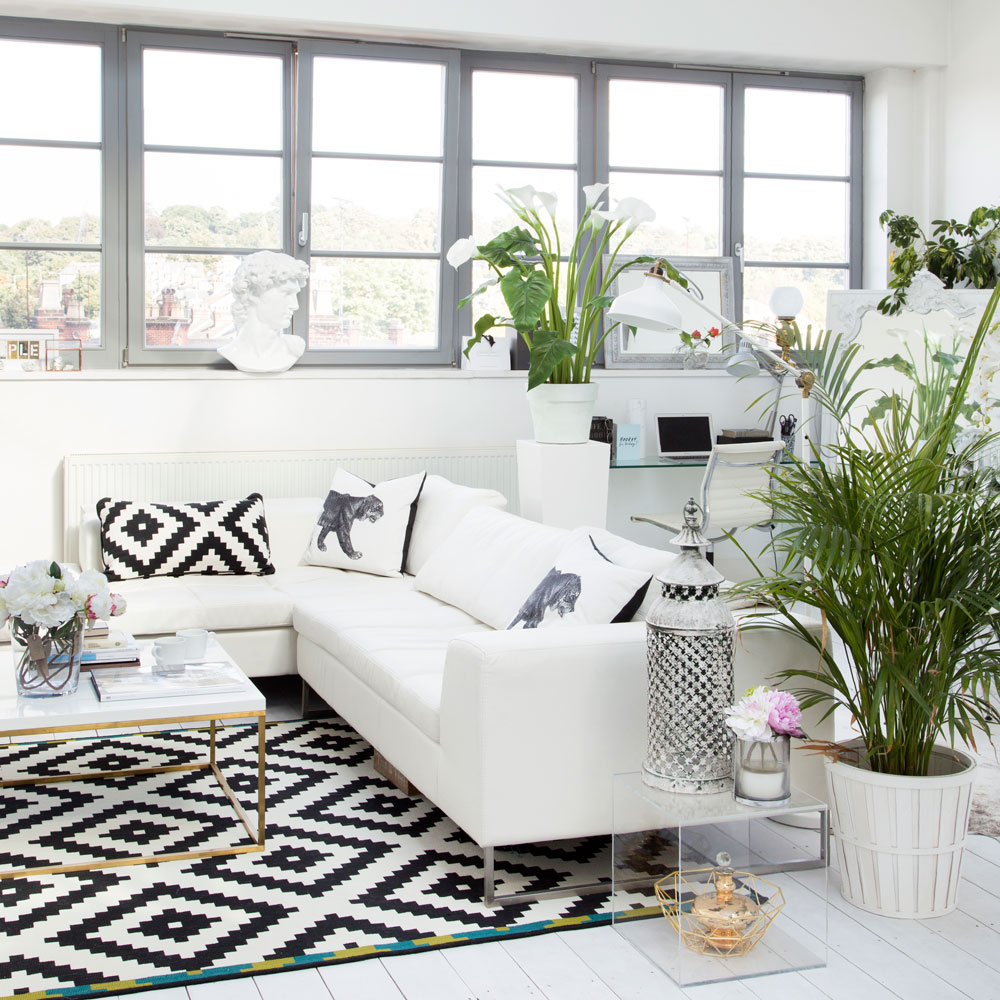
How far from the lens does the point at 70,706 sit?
3.20 metres

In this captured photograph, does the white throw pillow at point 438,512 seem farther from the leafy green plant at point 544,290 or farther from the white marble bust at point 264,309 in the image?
the white marble bust at point 264,309

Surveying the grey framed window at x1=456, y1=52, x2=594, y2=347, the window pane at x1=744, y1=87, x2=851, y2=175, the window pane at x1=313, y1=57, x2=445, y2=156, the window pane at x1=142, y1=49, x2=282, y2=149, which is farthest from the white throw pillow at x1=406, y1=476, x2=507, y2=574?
the window pane at x1=744, y1=87, x2=851, y2=175

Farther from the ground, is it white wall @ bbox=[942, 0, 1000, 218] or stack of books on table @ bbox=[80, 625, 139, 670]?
white wall @ bbox=[942, 0, 1000, 218]

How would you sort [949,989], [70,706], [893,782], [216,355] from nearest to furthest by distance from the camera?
[949,989]
[893,782]
[70,706]
[216,355]

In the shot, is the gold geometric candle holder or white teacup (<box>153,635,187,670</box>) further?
white teacup (<box>153,635,187,670</box>)

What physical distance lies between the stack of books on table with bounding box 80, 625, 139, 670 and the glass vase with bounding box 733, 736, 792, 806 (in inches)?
70.8

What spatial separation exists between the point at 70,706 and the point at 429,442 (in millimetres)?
2918

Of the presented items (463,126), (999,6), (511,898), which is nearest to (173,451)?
(463,126)

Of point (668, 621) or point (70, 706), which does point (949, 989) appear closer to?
point (668, 621)

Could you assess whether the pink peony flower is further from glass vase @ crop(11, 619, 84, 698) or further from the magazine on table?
glass vase @ crop(11, 619, 84, 698)

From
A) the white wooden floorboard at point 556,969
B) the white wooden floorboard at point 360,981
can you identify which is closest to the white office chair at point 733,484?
the white wooden floorboard at point 556,969

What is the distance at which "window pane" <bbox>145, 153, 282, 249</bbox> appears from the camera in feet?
18.5

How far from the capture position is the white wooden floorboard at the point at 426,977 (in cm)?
251

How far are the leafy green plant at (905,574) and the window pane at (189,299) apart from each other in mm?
3525
